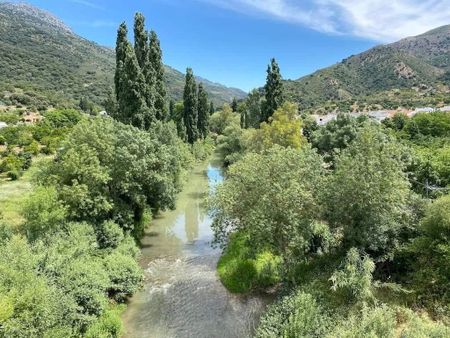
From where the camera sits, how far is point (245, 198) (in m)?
19.8

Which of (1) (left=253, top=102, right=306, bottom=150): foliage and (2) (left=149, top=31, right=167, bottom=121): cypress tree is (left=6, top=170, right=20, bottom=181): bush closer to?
(2) (left=149, top=31, right=167, bottom=121): cypress tree

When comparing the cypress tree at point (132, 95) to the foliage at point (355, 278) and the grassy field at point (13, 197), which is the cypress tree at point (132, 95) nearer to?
the grassy field at point (13, 197)

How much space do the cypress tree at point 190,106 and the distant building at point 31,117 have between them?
3887cm

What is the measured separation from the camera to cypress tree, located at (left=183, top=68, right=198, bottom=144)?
64250 mm

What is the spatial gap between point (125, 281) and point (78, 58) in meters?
199

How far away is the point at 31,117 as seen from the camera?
8912 centimetres

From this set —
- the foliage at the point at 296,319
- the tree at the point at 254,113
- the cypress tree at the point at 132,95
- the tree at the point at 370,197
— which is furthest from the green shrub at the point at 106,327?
the tree at the point at 254,113

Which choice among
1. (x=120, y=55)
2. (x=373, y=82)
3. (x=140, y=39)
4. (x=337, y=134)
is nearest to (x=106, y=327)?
(x=120, y=55)

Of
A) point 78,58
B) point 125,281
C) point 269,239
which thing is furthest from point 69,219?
point 78,58

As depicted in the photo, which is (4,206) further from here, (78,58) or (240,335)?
(78,58)

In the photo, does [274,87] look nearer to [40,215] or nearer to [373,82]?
[40,215]

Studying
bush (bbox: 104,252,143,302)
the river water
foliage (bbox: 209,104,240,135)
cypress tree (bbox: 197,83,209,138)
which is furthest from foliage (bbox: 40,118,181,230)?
foliage (bbox: 209,104,240,135)

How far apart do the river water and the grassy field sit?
8992mm

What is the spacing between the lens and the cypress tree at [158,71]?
41.5 meters
